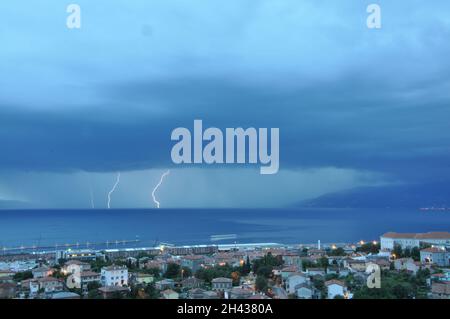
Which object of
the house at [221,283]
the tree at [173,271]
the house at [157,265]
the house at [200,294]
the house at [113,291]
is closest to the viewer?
the house at [200,294]

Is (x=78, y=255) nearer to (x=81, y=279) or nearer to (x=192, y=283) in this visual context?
(x=81, y=279)

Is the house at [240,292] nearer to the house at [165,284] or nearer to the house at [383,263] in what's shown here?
the house at [165,284]

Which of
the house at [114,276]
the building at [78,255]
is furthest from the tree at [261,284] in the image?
the building at [78,255]

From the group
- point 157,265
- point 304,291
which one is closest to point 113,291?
point 157,265

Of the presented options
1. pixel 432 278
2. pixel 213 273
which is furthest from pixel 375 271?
pixel 213 273

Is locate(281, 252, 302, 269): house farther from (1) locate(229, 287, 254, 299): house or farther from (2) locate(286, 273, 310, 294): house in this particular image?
(1) locate(229, 287, 254, 299): house

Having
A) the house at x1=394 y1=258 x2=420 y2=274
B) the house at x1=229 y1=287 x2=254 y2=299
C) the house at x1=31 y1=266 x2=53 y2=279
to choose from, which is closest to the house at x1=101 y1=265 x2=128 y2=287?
the house at x1=31 y1=266 x2=53 y2=279
